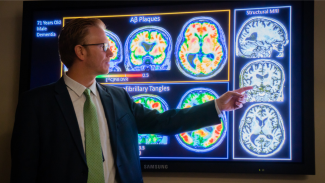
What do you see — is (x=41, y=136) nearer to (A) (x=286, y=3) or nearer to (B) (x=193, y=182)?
(B) (x=193, y=182)

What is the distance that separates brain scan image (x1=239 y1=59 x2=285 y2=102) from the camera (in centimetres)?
221

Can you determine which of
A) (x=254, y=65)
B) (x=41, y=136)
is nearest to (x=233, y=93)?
(x=254, y=65)

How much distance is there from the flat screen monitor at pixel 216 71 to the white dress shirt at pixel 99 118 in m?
0.77

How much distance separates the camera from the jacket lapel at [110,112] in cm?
155

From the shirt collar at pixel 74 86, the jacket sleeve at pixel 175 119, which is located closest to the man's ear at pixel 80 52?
the shirt collar at pixel 74 86

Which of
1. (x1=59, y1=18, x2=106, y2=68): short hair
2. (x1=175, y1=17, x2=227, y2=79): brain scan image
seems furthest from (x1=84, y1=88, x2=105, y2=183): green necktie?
(x1=175, y1=17, x2=227, y2=79): brain scan image

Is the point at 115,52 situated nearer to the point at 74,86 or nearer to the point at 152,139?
the point at 152,139

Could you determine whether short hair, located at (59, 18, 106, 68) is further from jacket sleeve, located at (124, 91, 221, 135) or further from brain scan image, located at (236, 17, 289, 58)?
brain scan image, located at (236, 17, 289, 58)

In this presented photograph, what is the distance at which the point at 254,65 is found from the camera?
2248 millimetres
